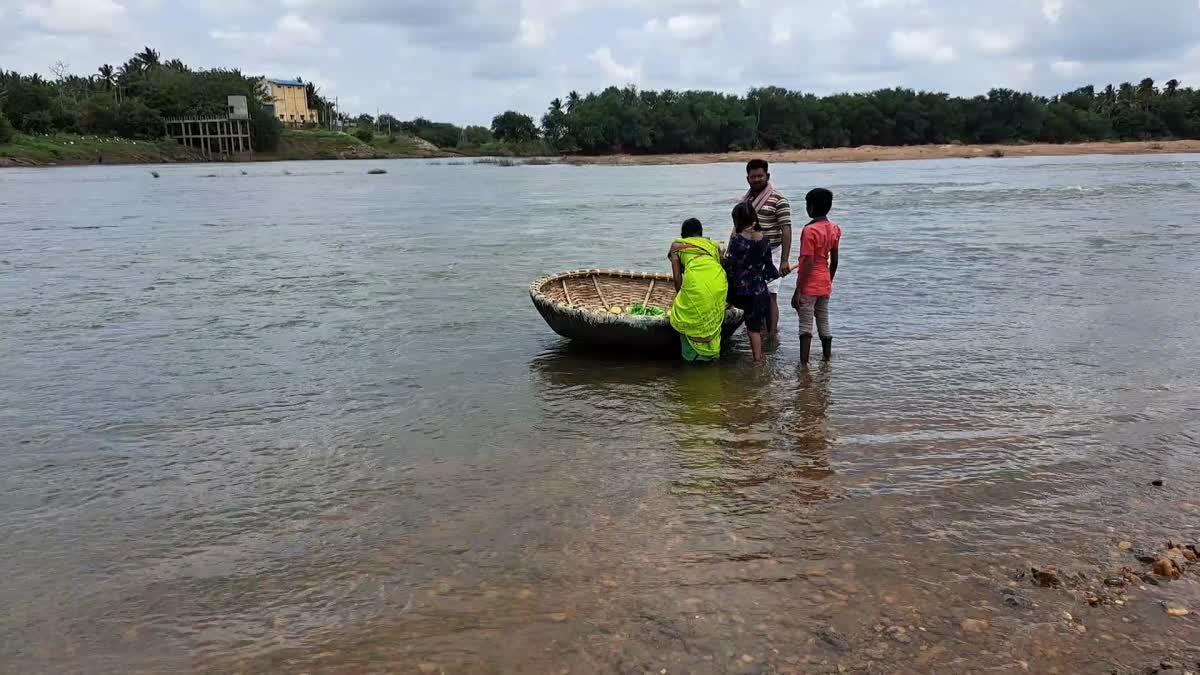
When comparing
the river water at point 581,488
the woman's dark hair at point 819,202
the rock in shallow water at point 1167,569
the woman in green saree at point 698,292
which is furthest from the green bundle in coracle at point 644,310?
the rock in shallow water at point 1167,569

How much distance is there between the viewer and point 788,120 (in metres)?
99.9

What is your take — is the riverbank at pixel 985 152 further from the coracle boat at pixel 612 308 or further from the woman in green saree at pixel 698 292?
the woman in green saree at pixel 698 292

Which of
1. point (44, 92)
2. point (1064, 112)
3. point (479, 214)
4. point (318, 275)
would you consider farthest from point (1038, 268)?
point (44, 92)

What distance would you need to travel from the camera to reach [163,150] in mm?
94125

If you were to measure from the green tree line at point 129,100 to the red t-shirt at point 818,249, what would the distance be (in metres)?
93.9

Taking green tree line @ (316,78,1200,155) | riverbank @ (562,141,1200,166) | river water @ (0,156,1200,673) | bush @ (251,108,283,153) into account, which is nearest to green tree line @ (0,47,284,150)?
bush @ (251,108,283,153)

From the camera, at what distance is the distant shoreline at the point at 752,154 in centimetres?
6925

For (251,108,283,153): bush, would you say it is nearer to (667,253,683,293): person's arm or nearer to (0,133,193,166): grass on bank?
(0,133,193,166): grass on bank

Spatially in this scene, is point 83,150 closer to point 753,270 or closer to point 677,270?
point 677,270

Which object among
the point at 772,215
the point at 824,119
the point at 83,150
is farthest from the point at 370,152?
the point at 772,215

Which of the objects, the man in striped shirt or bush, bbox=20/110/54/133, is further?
bush, bbox=20/110/54/133

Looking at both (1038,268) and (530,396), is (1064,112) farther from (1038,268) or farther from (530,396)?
(530,396)

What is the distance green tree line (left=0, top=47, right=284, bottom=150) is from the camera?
3374 inches

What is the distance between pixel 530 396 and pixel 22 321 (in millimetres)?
7057
